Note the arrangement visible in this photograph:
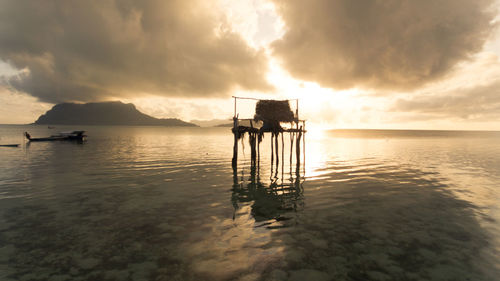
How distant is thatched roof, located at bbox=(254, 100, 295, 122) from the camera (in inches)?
884

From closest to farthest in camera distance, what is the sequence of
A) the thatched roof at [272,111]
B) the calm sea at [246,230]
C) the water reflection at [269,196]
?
the calm sea at [246,230], the water reflection at [269,196], the thatched roof at [272,111]

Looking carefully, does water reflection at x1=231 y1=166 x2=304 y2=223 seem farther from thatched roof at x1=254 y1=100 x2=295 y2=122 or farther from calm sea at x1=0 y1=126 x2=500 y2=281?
thatched roof at x1=254 y1=100 x2=295 y2=122

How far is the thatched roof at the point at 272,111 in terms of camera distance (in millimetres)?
22453

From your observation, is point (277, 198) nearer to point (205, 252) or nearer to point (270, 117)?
point (205, 252)

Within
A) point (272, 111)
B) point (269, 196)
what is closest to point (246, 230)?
point (269, 196)

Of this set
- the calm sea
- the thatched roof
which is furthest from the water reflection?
the thatched roof

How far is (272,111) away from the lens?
22.8 meters

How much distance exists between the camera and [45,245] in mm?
7945

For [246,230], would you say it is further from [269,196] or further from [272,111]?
[272,111]

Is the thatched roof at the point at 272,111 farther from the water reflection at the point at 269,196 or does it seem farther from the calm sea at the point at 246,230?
the calm sea at the point at 246,230

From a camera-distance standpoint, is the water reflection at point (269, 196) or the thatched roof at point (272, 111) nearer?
the water reflection at point (269, 196)

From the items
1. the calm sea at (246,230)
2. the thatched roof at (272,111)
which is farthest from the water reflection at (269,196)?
the thatched roof at (272,111)

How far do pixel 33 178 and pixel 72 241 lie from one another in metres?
14.7

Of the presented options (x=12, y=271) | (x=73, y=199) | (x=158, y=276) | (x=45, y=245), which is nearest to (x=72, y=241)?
(x=45, y=245)
